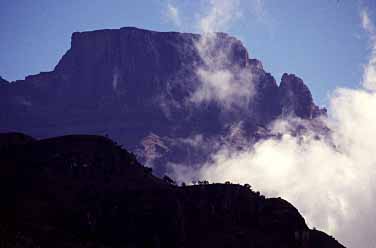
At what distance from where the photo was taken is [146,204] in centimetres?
19875

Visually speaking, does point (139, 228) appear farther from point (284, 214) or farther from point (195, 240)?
point (284, 214)

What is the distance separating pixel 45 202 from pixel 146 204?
3074 centimetres

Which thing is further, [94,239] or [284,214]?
[284,214]

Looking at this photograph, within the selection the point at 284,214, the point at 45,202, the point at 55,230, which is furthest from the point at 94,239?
the point at 284,214

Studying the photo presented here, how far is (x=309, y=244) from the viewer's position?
651 feet

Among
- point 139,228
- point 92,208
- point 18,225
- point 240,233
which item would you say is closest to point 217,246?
point 240,233

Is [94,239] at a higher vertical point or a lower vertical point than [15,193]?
lower

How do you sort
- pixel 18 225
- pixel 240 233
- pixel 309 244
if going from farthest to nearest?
pixel 309 244 < pixel 240 233 < pixel 18 225

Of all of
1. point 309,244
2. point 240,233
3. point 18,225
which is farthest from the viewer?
point 309,244

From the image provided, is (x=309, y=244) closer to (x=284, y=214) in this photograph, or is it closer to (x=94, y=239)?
(x=284, y=214)

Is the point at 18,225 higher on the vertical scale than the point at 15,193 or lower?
lower

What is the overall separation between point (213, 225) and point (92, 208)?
3672 cm

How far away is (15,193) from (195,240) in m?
56.8

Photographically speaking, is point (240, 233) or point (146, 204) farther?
point (146, 204)
